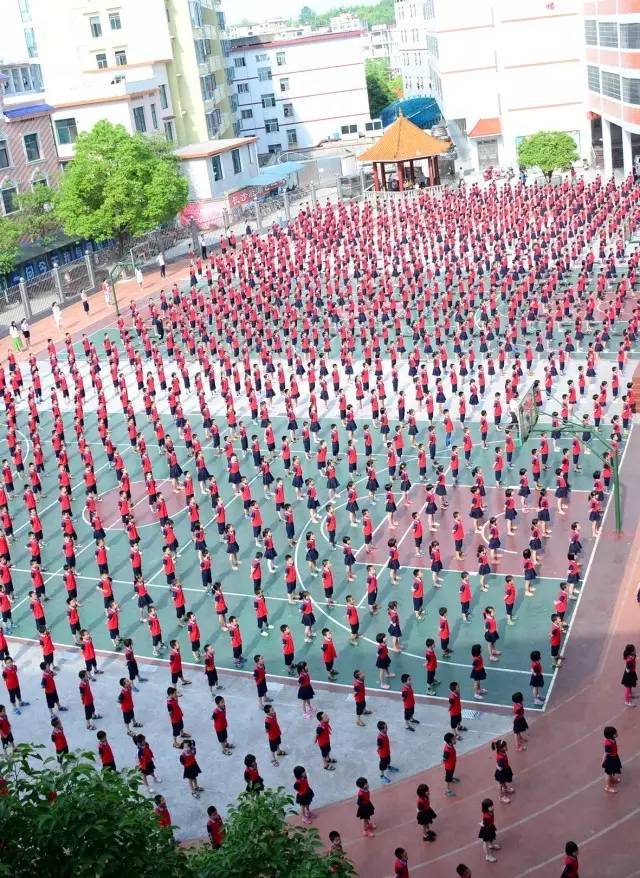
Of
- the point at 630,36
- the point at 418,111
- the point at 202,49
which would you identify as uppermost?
the point at 202,49

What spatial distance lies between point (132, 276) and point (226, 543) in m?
29.1

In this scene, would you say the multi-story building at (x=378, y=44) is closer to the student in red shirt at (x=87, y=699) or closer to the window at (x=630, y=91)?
the window at (x=630, y=91)

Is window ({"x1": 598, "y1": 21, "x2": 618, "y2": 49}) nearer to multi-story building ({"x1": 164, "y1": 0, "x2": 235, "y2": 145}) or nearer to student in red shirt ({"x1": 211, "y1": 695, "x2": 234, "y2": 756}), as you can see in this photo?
multi-story building ({"x1": 164, "y1": 0, "x2": 235, "y2": 145})

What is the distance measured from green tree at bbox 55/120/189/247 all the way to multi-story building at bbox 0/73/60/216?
2959mm

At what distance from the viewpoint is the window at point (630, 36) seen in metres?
46.4

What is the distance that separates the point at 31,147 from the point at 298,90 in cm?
3817

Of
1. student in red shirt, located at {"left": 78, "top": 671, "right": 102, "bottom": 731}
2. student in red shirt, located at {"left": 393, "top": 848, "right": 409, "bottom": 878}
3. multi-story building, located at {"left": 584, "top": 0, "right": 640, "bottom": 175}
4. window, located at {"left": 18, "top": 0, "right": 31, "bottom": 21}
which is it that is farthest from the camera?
window, located at {"left": 18, "top": 0, "right": 31, "bottom": 21}

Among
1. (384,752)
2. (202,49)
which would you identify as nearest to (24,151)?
(202,49)

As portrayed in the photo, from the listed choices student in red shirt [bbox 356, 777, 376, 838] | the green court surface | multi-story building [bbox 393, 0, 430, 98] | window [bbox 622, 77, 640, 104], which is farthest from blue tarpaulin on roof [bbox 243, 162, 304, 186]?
student in red shirt [bbox 356, 777, 376, 838]

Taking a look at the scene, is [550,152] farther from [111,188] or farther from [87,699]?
[87,699]

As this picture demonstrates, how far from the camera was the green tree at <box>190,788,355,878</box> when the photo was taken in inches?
306

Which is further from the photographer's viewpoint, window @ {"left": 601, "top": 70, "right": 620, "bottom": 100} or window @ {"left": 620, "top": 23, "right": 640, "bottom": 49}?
window @ {"left": 601, "top": 70, "right": 620, "bottom": 100}

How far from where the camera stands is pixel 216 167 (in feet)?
191

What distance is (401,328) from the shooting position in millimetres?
34000
